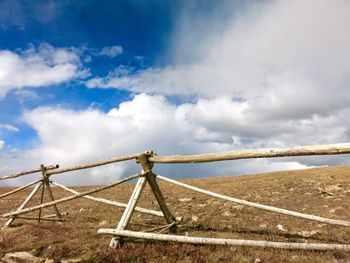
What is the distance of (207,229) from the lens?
12.3 m

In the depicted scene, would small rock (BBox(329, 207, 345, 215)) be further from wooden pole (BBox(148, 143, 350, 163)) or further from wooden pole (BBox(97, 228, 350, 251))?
wooden pole (BBox(148, 143, 350, 163))

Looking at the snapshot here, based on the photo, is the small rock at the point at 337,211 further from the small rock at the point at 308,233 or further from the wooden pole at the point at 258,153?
the wooden pole at the point at 258,153

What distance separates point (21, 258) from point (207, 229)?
225 inches

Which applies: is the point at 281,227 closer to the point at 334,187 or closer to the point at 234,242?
the point at 234,242

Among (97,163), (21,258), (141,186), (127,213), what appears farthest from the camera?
(97,163)

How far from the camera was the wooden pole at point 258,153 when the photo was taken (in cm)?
795

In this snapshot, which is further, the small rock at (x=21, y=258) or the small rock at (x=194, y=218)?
the small rock at (x=194, y=218)

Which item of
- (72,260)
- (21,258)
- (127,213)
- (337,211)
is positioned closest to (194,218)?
(127,213)

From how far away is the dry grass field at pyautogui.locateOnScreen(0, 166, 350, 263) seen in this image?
8922 mm

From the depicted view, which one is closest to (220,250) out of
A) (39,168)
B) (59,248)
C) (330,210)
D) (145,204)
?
(59,248)

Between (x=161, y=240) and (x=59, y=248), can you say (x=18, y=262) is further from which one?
(x=161, y=240)

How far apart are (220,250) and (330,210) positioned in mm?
8189

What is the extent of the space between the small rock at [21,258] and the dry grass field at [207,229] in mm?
404

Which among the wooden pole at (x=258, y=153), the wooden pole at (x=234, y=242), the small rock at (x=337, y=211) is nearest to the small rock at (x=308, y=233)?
the wooden pole at (x=234, y=242)
